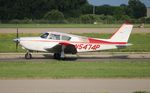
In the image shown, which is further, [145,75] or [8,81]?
[145,75]

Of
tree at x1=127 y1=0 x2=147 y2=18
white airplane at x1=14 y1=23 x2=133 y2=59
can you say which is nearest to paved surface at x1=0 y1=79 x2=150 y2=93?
white airplane at x1=14 y1=23 x2=133 y2=59

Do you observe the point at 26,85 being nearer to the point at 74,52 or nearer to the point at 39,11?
the point at 74,52

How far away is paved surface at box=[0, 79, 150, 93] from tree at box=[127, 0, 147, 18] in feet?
459

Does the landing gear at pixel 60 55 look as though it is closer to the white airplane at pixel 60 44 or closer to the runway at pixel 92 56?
the white airplane at pixel 60 44

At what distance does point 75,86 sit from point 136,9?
485ft

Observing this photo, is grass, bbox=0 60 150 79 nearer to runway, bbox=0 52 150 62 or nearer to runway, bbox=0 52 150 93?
runway, bbox=0 52 150 93

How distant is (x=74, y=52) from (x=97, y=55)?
8.78 ft

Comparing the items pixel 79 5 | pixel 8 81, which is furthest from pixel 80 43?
pixel 79 5

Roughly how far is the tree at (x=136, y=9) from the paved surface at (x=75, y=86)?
140 m

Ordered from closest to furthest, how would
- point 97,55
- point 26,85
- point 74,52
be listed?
point 26,85, point 74,52, point 97,55

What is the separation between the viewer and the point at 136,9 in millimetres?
160500

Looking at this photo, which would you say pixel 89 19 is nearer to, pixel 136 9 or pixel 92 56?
pixel 136 9

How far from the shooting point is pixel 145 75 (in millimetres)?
18469

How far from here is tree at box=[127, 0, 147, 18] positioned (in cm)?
15762
